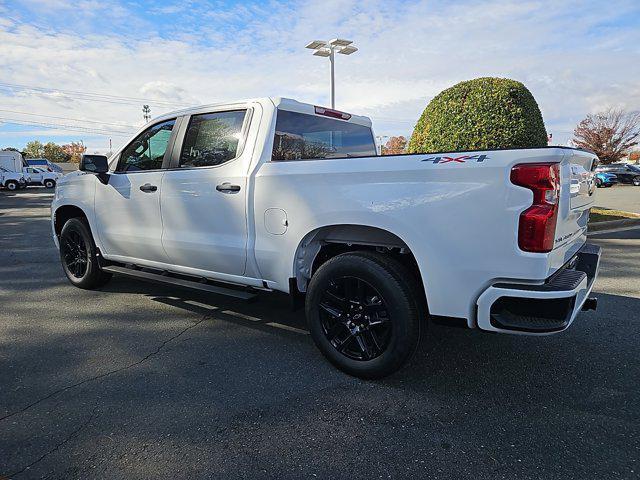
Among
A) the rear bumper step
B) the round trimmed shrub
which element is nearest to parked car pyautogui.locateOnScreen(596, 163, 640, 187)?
the round trimmed shrub

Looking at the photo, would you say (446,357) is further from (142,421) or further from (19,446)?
(19,446)

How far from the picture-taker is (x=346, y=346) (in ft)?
10.3

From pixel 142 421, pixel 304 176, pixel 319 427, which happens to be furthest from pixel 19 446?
pixel 304 176

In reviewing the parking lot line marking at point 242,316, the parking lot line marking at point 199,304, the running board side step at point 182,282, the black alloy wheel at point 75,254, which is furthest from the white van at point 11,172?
the parking lot line marking at point 242,316

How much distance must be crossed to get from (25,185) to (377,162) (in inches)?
1381

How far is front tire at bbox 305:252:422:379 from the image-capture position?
2.81 metres

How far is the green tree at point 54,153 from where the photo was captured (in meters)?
88.3

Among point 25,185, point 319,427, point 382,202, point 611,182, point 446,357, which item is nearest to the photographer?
point 319,427

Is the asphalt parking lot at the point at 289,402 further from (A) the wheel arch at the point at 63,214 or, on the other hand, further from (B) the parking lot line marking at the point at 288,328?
(A) the wheel arch at the point at 63,214

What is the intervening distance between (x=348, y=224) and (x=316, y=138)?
143 centimetres

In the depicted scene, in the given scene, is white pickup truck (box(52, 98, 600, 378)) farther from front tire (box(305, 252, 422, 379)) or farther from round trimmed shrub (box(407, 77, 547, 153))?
round trimmed shrub (box(407, 77, 547, 153))

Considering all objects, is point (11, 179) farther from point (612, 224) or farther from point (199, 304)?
point (612, 224)

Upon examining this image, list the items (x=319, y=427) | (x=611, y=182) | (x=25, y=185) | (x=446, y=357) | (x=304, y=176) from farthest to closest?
(x=25, y=185), (x=611, y=182), (x=446, y=357), (x=304, y=176), (x=319, y=427)

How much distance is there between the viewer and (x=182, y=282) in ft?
13.3
